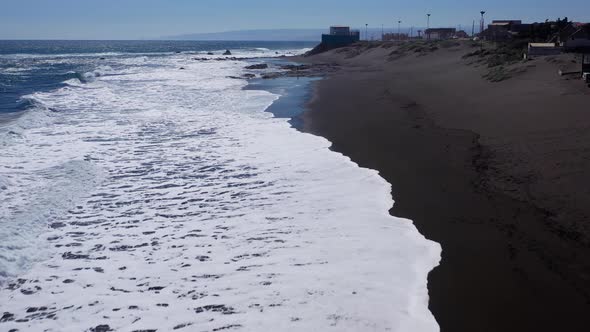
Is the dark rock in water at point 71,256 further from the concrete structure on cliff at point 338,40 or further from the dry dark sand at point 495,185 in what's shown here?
the concrete structure on cliff at point 338,40

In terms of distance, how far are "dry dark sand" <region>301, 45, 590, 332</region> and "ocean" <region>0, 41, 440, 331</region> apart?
424 millimetres

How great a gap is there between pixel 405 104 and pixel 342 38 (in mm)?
62680

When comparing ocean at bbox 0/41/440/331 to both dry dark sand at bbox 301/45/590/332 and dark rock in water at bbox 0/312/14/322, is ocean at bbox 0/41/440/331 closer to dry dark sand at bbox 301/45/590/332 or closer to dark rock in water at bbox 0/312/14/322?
Answer: dark rock in water at bbox 0/312/14/322

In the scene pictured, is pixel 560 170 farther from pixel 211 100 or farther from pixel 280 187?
pixel 211 100

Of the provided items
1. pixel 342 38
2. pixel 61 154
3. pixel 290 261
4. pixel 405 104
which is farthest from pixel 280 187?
pixel 342 38

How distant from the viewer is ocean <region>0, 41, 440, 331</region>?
498 cm

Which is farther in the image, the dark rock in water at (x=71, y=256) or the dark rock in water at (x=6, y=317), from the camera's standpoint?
the dark rock in water at (x=71, y=256)

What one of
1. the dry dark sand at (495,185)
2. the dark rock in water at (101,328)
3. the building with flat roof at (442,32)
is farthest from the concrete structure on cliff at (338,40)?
the dark rock in water at (101,328)

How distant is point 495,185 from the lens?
8.23m

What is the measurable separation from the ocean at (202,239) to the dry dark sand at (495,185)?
424mm

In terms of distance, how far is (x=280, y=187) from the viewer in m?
8.93

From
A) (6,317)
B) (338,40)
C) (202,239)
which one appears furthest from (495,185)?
(338,40)

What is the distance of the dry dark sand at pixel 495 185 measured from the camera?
5.00 m

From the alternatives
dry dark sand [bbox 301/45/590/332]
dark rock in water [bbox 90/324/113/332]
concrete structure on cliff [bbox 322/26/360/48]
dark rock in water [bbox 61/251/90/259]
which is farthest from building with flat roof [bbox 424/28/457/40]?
dark rock in water [bbox 90/324/113/332]
